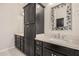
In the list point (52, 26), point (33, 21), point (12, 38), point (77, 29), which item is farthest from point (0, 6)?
point (77, 29)

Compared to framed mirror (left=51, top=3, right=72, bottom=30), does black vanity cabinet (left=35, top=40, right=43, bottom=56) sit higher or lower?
lower

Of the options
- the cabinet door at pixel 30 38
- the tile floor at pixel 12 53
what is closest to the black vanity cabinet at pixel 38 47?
the cabinet door at pixel 30 38

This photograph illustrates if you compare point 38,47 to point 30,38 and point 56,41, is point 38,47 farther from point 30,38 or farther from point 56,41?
point 56,41

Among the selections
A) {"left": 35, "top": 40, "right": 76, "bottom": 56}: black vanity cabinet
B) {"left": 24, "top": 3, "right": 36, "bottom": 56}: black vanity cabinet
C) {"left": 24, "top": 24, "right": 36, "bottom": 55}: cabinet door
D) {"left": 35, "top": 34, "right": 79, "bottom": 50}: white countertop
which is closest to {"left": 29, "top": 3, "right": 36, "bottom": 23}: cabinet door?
{"left": 24, "top": 3, "right": 36, "bottom": 56}: black vanity cabinet

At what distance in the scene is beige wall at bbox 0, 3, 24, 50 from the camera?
1.57m

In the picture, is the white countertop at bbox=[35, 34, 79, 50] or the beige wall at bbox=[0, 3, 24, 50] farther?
the beige wall at bbox=[0, 3, 24, 50]

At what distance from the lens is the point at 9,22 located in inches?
62.8

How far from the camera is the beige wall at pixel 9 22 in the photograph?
5.14 ft

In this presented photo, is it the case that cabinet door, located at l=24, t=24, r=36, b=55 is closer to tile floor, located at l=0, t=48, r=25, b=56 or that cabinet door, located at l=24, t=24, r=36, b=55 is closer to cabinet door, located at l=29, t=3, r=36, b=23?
cabinet door, located at l=29, t=3, r=36, b=23

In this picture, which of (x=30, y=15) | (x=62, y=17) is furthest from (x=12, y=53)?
(x=62, y=17)

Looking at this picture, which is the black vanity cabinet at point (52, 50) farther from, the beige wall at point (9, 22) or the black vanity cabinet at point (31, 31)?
the beige wall at point (9, 22)

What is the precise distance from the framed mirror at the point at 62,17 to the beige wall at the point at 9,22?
24.1 inches

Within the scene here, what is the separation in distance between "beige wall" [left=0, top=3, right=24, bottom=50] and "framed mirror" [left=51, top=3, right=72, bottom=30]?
61 cm

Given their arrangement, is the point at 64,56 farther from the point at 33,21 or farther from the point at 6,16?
the point at 6,16
